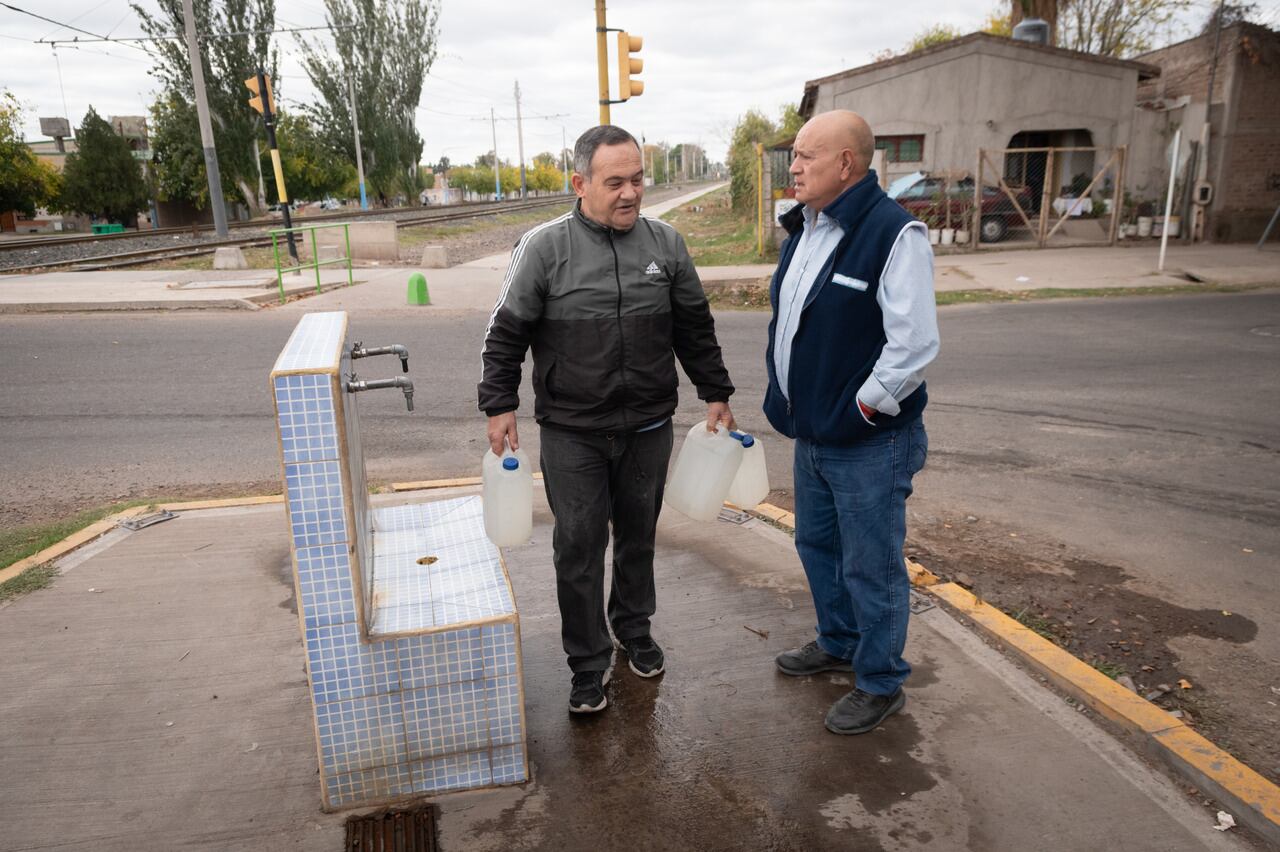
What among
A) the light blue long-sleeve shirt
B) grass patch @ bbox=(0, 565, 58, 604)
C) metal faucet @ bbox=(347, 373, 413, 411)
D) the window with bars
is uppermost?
the window with bars

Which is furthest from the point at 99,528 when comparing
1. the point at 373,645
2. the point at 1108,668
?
the point at 1108,668

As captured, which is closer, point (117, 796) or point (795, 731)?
point (117, 796)

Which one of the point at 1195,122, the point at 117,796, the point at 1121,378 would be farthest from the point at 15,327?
the point at 1195,122

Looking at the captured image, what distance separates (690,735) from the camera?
9.59 feet

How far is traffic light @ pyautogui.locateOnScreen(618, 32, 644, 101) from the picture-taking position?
40.1ft

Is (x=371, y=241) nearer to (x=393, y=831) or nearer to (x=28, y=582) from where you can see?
(x=28, y=582)

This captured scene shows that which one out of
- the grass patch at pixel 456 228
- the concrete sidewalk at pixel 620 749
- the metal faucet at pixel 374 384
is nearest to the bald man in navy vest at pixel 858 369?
the concrete sidewalk at pixel 620 749

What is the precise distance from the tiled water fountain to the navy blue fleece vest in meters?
1.21

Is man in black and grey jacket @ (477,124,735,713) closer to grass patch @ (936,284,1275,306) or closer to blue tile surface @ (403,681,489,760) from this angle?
blue tile surface @ (403,681,489,760)

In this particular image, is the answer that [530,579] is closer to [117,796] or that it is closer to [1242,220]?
[117,796]

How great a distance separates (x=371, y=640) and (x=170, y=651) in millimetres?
1489

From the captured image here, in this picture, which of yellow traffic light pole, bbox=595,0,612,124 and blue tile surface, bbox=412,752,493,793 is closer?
blue tile surface, bbox=412,752,493,793

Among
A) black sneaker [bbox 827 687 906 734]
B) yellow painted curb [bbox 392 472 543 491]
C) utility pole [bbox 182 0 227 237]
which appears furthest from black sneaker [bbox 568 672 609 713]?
utility pole [bbox 182 0 227 237]

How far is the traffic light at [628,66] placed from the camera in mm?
12219
